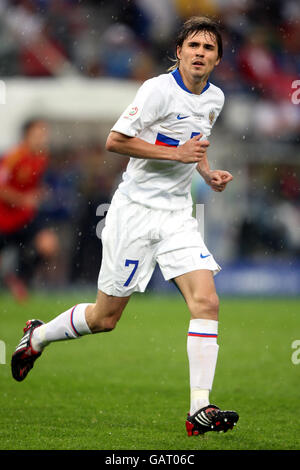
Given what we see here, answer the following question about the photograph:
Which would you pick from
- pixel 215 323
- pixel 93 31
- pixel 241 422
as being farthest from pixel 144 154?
pixel 93 31

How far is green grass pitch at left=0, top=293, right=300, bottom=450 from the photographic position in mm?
4652

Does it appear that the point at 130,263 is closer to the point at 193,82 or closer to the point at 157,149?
the point at 157,149

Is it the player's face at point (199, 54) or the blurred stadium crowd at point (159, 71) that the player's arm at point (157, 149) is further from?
the blurred stadium crowd at point (159, 71)

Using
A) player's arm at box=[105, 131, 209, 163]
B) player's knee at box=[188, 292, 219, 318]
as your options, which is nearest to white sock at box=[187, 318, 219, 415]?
player's knee at box=[188, 292, 219, 318]

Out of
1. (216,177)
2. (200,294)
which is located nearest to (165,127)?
(216,177)

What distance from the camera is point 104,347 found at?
8.62m

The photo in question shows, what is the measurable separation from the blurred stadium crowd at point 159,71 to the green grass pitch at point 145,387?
3280 millimetres

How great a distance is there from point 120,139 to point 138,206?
1.59 ft

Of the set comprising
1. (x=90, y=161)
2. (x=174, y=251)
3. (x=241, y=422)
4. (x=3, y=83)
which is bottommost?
(x=241, y=422)

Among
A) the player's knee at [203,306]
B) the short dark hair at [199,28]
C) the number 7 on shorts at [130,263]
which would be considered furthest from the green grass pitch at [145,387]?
the short dark hair at [199,28]

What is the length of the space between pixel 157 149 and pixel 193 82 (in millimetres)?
484

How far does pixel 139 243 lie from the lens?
5152 mm

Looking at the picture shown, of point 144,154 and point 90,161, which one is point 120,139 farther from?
point 90,161

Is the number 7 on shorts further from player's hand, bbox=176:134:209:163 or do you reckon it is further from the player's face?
the player's face
